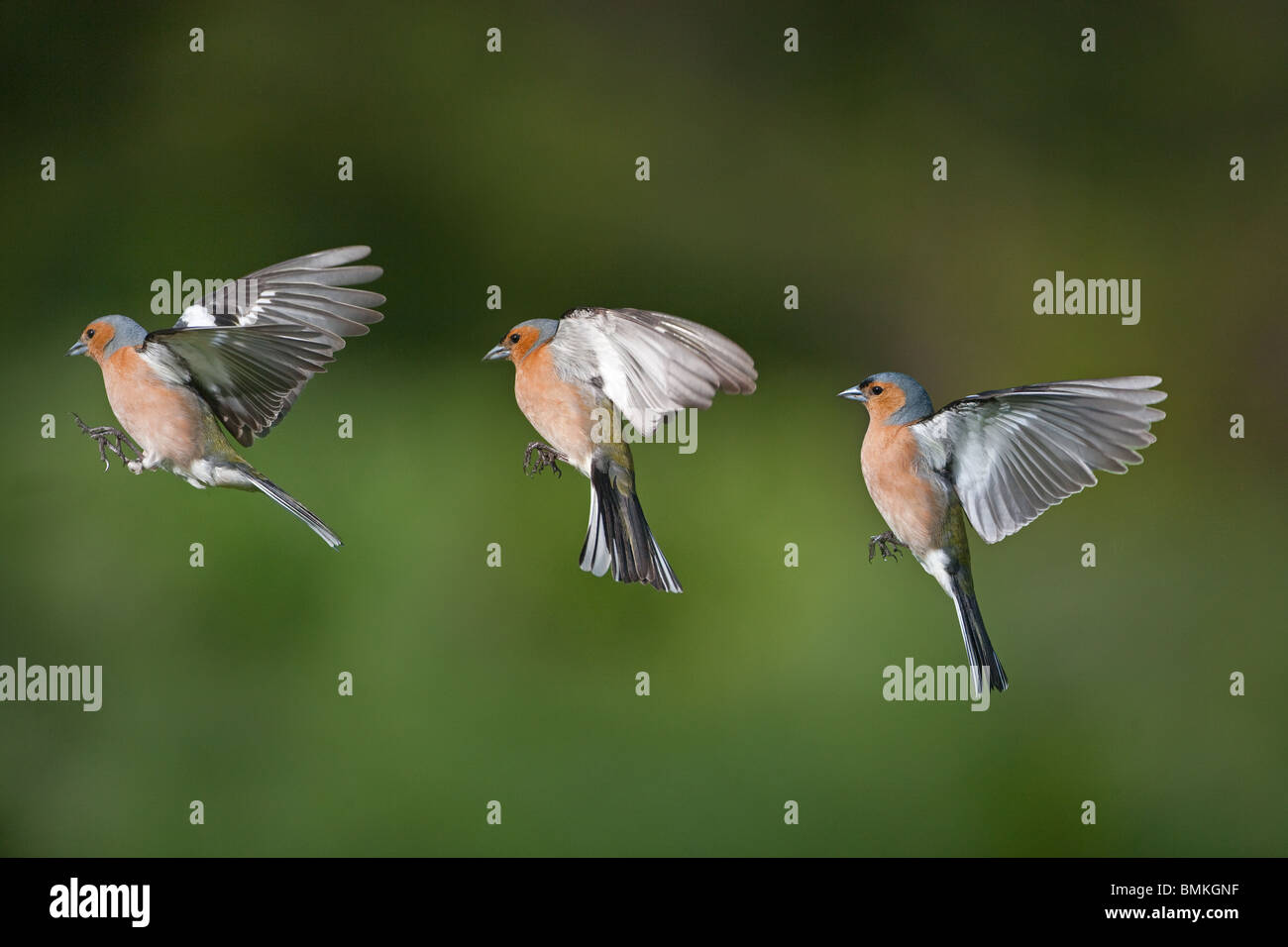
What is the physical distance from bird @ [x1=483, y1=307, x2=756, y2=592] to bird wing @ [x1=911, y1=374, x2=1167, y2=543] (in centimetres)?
34

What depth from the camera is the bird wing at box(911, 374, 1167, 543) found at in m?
1.55

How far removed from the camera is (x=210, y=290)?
1884 millimetres

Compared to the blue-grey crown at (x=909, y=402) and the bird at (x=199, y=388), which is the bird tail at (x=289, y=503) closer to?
the bird at (x=199, y=388)

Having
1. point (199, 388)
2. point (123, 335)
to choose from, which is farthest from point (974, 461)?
point (123, 335)

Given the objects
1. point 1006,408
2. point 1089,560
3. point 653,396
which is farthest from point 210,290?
point 1089,560

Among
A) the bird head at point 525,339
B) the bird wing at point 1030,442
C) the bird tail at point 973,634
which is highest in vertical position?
the bird head at point 525,339

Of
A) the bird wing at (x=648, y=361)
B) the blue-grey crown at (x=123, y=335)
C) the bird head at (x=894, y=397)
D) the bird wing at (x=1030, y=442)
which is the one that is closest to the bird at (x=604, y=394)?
the bird wing at (x=648, y=361)

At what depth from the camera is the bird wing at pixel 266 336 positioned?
1.63 m

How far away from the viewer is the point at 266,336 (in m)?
1.62

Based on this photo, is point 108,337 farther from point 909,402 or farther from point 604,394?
point 909,402

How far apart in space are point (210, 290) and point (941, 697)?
1525 millimetres

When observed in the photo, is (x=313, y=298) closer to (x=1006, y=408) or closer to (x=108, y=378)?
(x=108, y=378)

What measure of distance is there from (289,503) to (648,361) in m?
0.49

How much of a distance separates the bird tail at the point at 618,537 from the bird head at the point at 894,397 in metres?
0.31
